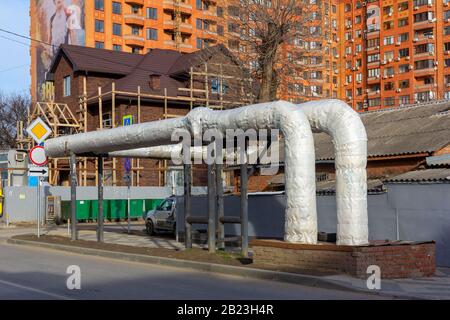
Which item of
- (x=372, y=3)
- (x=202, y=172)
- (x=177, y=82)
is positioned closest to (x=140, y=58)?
(x=177, y=82)

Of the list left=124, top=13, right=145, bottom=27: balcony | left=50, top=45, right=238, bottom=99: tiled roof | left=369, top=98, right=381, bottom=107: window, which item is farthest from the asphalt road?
left=369, top=98, right=381, bottom=107: window

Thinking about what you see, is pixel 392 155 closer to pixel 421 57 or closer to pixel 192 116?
pixel 192 116

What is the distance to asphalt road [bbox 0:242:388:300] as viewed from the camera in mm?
10883

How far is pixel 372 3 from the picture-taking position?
304ft

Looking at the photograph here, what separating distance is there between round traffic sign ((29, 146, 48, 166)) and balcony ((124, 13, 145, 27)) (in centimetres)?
6264

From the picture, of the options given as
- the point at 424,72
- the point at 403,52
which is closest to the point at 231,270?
the point at 424,72

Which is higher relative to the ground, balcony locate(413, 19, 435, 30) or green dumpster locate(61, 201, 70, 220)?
balcony locate(413, 19, 435, 30)

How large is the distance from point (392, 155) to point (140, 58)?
33.9 metres

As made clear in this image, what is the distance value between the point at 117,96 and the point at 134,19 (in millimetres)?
43662

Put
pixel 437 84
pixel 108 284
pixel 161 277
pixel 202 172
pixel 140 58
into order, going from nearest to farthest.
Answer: pixel 108 284
pixel 161 277
pixel 202 172
pixel 140 58
pixel 437 84

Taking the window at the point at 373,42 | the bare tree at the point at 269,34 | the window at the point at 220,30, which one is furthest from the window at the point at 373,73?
the bare tree at the point at 269,34

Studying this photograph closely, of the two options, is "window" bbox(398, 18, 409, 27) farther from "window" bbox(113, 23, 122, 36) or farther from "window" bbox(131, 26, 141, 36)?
"window" bbox(113, 23, 122, 36)

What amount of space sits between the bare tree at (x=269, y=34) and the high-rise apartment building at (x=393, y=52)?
48.8 m

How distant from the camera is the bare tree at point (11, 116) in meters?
65.6
